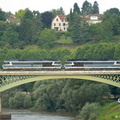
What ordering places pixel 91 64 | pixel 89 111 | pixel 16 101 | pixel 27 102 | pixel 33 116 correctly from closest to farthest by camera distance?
pixel 89 111 → pixel 33 116 → pixel 91 64 → pixel 27 102 → pixel 16 101

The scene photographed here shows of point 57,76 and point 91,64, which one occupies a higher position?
point 91,64

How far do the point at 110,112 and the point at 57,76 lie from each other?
12.3 m

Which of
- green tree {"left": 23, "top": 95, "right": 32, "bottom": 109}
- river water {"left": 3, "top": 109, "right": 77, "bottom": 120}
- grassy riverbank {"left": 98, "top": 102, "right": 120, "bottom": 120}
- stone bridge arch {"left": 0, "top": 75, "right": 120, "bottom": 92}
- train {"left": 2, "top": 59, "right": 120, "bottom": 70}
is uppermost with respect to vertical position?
train {"left": 2, "top": 59, "right": 120, "bottom": 70}

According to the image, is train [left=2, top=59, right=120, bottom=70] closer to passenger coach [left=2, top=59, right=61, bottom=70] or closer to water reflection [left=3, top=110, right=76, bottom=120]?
passenger coach [left=2, top=59, right=61, bottom=70]

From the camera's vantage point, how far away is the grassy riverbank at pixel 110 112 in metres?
145

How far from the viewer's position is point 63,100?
173 meters

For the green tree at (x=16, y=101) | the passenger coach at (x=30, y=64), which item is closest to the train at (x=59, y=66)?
the passenger coach at (x=30, y=64)

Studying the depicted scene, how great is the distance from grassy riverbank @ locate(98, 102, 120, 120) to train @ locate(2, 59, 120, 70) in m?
7.63

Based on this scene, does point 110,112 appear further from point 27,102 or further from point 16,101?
point 16,101

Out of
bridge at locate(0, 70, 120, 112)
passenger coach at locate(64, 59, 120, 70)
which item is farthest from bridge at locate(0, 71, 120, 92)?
passenger coach at locate(64, 59, 120, 70)

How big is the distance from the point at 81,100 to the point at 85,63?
25.4 feet

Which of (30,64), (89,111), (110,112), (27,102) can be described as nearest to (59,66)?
(30,64)

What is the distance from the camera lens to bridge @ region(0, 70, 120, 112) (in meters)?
148

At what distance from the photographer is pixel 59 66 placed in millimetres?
166625
